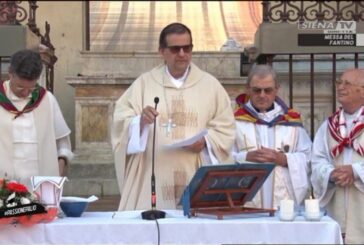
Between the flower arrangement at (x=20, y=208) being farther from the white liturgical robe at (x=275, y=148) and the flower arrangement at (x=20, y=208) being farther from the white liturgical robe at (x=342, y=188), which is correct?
the white liturgical robe at (x=342, y=188)

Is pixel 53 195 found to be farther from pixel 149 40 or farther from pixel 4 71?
pixel 149 40

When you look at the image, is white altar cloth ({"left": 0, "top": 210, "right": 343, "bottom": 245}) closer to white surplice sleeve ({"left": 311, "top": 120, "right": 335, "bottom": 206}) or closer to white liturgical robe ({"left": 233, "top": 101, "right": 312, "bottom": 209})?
white surplice sleeve ({"left": 311, "top": 120, "right": 335, "bottom": 206})

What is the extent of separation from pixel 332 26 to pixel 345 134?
84.9 inches

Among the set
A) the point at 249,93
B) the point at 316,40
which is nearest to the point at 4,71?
the point at 316,40

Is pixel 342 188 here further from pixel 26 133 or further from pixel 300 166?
pixel 26 133

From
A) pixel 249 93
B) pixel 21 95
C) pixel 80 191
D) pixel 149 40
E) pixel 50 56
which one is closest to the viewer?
pixel 21 95

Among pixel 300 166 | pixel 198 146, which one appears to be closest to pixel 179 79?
pixel 198 146

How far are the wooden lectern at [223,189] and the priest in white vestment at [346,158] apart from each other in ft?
2.24

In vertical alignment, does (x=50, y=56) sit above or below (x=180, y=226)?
above

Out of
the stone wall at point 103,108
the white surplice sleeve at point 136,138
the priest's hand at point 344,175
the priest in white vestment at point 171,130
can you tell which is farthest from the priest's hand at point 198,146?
the stone wall at point 103,108

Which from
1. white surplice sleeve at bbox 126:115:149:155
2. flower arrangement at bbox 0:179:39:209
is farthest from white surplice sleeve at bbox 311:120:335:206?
flower arrangement at bbox 0:179:39:209

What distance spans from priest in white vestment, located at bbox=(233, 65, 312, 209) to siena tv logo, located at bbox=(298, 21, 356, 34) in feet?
5.96

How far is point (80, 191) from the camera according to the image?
380 inches

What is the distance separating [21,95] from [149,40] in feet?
27.2
